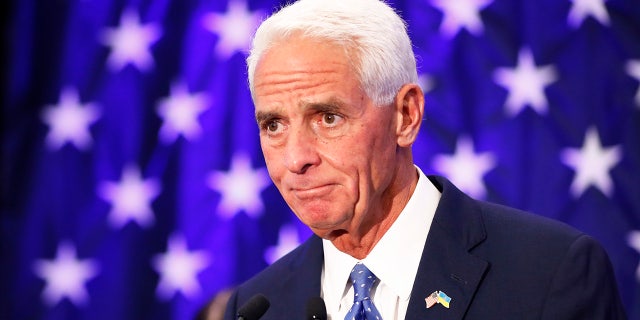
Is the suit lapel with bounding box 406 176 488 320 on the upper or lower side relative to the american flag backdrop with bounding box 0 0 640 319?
lower

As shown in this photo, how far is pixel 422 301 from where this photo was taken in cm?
220

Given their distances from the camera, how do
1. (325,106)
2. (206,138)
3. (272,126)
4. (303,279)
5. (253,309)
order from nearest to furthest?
(253,309)
(325,106)
(272,126)
(303,279)
(206,138)

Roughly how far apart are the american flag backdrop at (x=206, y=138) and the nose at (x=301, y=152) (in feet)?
6.17

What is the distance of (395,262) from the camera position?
2350 mm

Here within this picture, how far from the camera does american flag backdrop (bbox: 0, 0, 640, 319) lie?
3875 mm

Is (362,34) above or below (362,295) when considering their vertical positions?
above

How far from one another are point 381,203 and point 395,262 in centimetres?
17

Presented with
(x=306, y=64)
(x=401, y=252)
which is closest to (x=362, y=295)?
(x=401, y=252)

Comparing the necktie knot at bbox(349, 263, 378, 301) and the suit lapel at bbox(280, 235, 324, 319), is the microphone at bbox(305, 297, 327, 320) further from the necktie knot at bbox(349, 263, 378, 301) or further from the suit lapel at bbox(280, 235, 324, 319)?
the suit lapel at bbox(280, 235, 324, 319)

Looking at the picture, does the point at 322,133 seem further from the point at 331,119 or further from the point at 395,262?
the point at 395,262

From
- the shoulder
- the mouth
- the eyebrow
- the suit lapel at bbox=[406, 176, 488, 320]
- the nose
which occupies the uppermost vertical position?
the eyebrow

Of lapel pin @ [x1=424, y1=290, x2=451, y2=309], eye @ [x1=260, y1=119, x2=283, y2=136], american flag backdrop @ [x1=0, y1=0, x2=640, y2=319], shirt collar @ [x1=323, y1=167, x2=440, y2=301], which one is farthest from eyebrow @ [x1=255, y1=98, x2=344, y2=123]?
american flag backdrop @ [x1=0, y1=0, x2=640, y2=319]

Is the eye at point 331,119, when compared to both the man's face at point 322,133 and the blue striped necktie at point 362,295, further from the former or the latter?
the blue striped necktie at point 362,295

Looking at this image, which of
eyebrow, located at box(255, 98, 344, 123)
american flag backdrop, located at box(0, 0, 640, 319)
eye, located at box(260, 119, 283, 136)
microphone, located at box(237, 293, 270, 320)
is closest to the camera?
microphone, located at box(237, 293, 270, 320)
